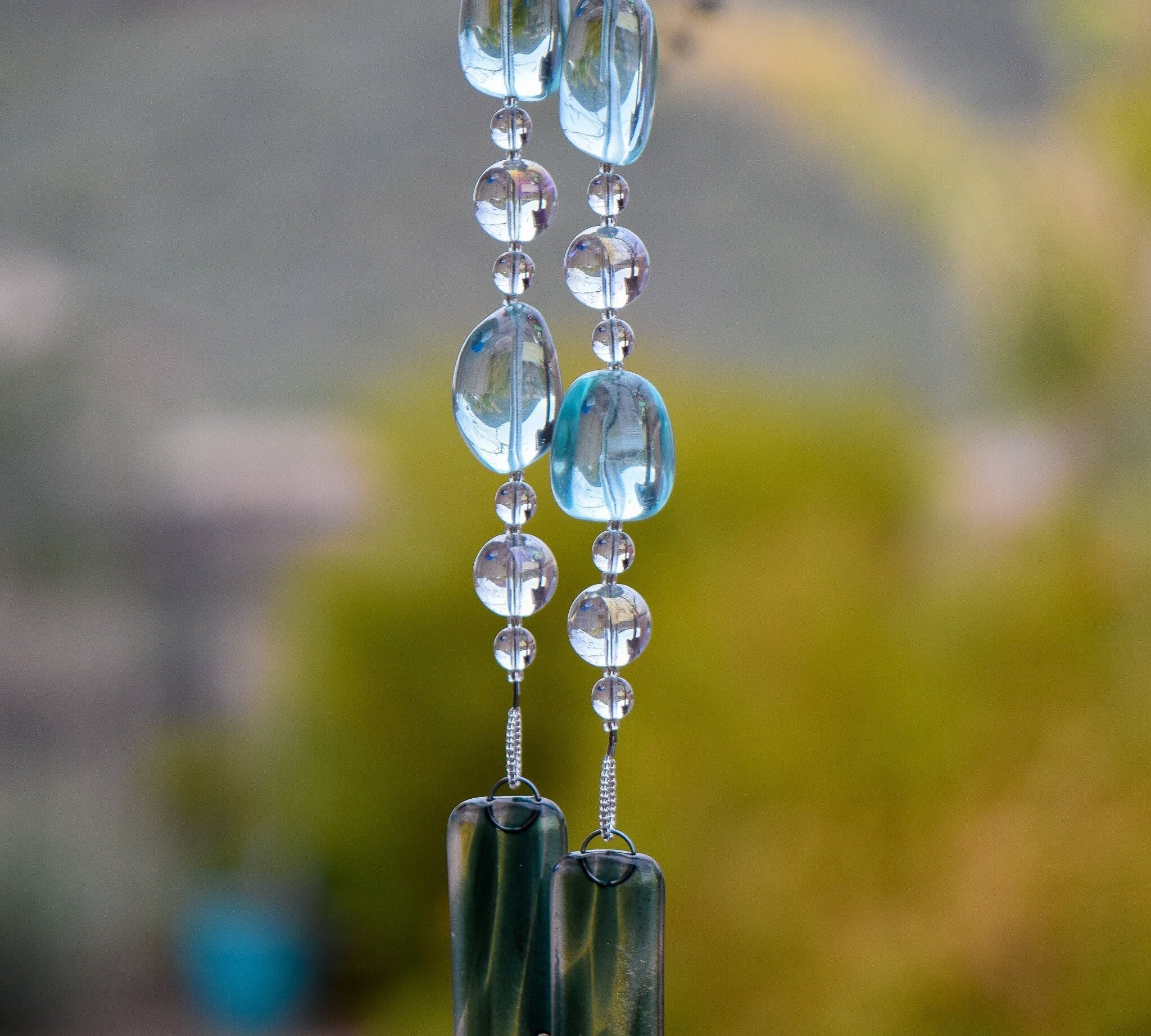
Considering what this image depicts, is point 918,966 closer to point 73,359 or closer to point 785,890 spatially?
point 785,890

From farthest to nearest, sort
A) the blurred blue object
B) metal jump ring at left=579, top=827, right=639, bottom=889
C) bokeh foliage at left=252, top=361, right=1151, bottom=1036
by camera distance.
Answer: the blurred blue object → bokeh foliage at left=252, top=361, right=1151, bottom=1036 → metal jump ring at left=579, top=827, right=639, bottom=889

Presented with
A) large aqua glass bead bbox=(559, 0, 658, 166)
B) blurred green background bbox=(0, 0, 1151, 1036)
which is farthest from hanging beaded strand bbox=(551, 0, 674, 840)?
blurred green background bbox=(0, 0, 1151, 1036)

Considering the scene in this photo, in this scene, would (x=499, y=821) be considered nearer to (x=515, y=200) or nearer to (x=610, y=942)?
(x=610, y=942)

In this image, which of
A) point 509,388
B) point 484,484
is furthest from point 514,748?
point 484,484

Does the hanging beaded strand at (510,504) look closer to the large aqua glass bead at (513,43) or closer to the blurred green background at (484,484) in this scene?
the large aqua glass bead at (513,43)

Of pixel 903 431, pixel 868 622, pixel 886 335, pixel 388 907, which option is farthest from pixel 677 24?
pixel 388 907

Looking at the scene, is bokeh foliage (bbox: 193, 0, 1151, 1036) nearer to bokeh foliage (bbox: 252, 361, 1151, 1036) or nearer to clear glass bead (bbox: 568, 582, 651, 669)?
bokeh foliage (bbox: 252, 361, 1151, 1036)
